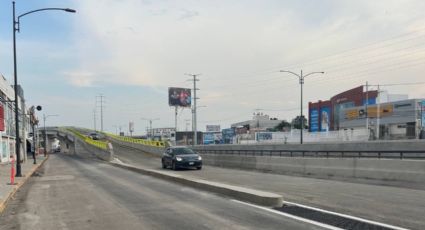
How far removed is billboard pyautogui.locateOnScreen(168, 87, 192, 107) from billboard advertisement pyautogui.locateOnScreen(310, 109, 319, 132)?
29883mm

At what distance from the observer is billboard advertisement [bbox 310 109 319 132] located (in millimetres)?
123375

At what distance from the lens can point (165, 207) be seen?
13.5 meters

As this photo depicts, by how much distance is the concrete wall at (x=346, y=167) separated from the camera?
19156 millimetres

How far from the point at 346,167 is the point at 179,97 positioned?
103546 millimetres

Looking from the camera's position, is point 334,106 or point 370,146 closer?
point 370,146

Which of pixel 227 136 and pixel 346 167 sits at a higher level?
pixel 346 167

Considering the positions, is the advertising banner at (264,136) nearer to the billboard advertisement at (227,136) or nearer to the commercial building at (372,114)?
the commercial building at (372,114)

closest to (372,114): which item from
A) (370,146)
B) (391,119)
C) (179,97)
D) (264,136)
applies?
(391,119)

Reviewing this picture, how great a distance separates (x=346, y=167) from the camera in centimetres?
2262

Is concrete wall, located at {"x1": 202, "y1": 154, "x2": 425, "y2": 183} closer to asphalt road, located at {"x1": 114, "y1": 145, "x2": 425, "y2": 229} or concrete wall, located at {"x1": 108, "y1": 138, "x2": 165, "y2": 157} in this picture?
asphalt road, located at {"x1": 114, "y1": 145, "x2": 425, "y2": 229}

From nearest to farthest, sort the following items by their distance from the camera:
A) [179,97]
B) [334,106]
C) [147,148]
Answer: [147,148], [334,106], [179,97]

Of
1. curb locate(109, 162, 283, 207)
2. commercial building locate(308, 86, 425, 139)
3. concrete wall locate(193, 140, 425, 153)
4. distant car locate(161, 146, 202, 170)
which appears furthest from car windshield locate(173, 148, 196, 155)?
commercial building locate(308, 86, 425, 139)

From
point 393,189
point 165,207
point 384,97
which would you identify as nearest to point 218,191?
point 165,207

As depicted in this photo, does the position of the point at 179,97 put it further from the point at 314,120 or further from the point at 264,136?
the point at 264,136
